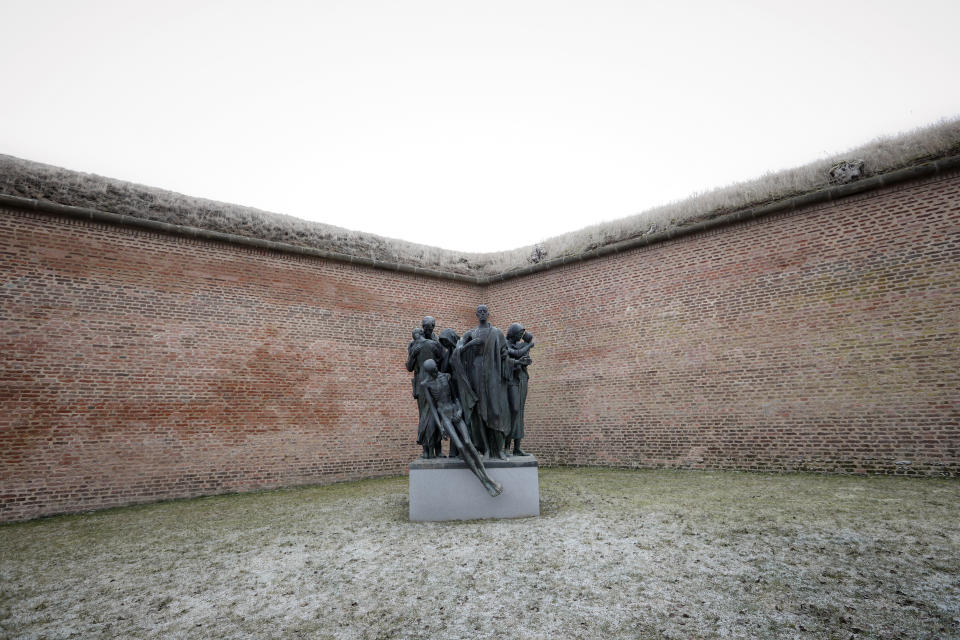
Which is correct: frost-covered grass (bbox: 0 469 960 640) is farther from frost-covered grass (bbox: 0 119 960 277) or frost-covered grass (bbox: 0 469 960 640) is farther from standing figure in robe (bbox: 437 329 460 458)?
frost-covered grass (bbox: 0 119 960 277)

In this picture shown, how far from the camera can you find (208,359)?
9094mm

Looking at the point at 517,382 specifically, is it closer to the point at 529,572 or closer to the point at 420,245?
the point at 529,572

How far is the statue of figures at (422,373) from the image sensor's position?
6.58 m

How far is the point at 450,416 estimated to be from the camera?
6230mm

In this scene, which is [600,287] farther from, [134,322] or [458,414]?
[134,322]

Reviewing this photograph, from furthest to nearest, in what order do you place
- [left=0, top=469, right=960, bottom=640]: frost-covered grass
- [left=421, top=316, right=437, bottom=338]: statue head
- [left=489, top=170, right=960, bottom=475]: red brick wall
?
[left=489, top=170, right=960, bottom=475]: red brick wall
[left=421, top=316, right=437, bottom=338]: statue head
[left=0, top=469, right=960, bottom=640]: frost-covered grass

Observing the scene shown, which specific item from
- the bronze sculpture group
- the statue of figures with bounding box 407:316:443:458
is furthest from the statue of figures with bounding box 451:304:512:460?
the statue of figures with bounding box 407:316:443:458

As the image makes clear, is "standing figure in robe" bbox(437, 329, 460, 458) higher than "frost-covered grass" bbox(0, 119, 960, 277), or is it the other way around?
"frost-covered grass" bbox(0, 119, 960, 277)

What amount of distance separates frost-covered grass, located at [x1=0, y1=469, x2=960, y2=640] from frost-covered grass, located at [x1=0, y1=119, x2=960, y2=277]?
5.51 m

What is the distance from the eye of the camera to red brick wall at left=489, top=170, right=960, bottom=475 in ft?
24.5

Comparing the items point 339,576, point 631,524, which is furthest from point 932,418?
point 339,576

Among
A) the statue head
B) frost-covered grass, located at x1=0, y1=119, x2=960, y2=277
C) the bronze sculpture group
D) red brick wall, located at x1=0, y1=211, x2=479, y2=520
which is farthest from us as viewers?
frost-covered grass, located at x1=0, y1=119, x2=960, y2=277

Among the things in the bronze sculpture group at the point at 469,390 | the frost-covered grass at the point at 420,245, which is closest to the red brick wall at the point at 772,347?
the frost-covered grass at the point at 420,245

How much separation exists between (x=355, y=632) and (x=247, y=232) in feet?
30.5
